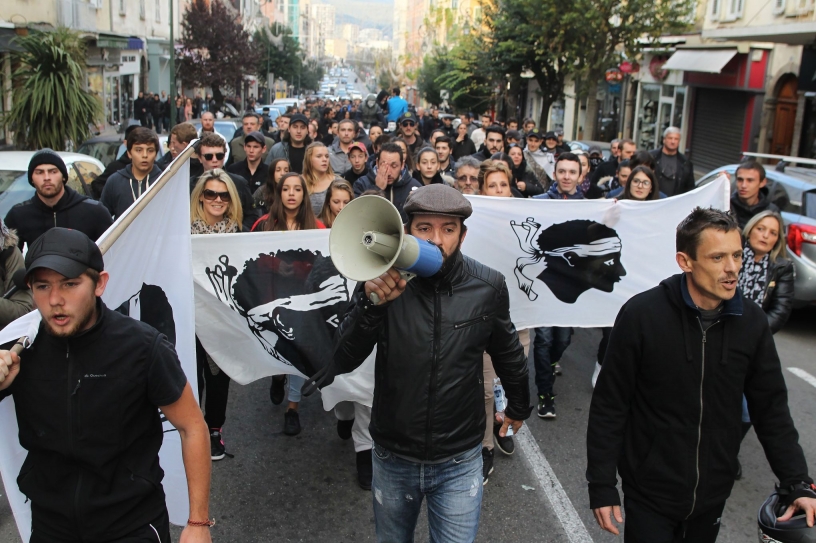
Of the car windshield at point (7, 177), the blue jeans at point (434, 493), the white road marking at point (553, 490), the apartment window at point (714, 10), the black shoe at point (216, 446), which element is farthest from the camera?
the apartment window at point (714, 10)

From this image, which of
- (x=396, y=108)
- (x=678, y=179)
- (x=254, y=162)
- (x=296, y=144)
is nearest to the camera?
(x=254, y=162)

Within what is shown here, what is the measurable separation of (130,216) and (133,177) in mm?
3988

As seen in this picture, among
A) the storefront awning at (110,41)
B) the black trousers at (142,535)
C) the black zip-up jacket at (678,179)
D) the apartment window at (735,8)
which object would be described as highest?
the apartment window at (735,8)

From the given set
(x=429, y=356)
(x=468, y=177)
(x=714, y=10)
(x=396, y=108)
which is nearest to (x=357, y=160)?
(x=468, y=177)

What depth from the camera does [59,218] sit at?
561 centimetres

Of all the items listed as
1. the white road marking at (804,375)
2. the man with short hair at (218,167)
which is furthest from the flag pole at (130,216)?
the white road marking at (804,375)

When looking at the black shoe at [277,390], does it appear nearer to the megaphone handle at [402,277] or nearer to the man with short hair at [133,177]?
the man with short hair at [133,177]

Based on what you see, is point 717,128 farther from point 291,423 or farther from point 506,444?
point 291,423

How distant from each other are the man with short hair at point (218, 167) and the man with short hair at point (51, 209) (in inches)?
38.9

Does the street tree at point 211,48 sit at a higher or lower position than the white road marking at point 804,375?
higher

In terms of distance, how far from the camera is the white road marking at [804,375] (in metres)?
7.15

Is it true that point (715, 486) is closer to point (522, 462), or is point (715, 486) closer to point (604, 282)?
point (522, 462)

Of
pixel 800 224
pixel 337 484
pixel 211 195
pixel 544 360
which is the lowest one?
pixel 337 484

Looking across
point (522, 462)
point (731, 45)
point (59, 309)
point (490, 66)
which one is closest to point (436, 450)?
point (59, 309)
